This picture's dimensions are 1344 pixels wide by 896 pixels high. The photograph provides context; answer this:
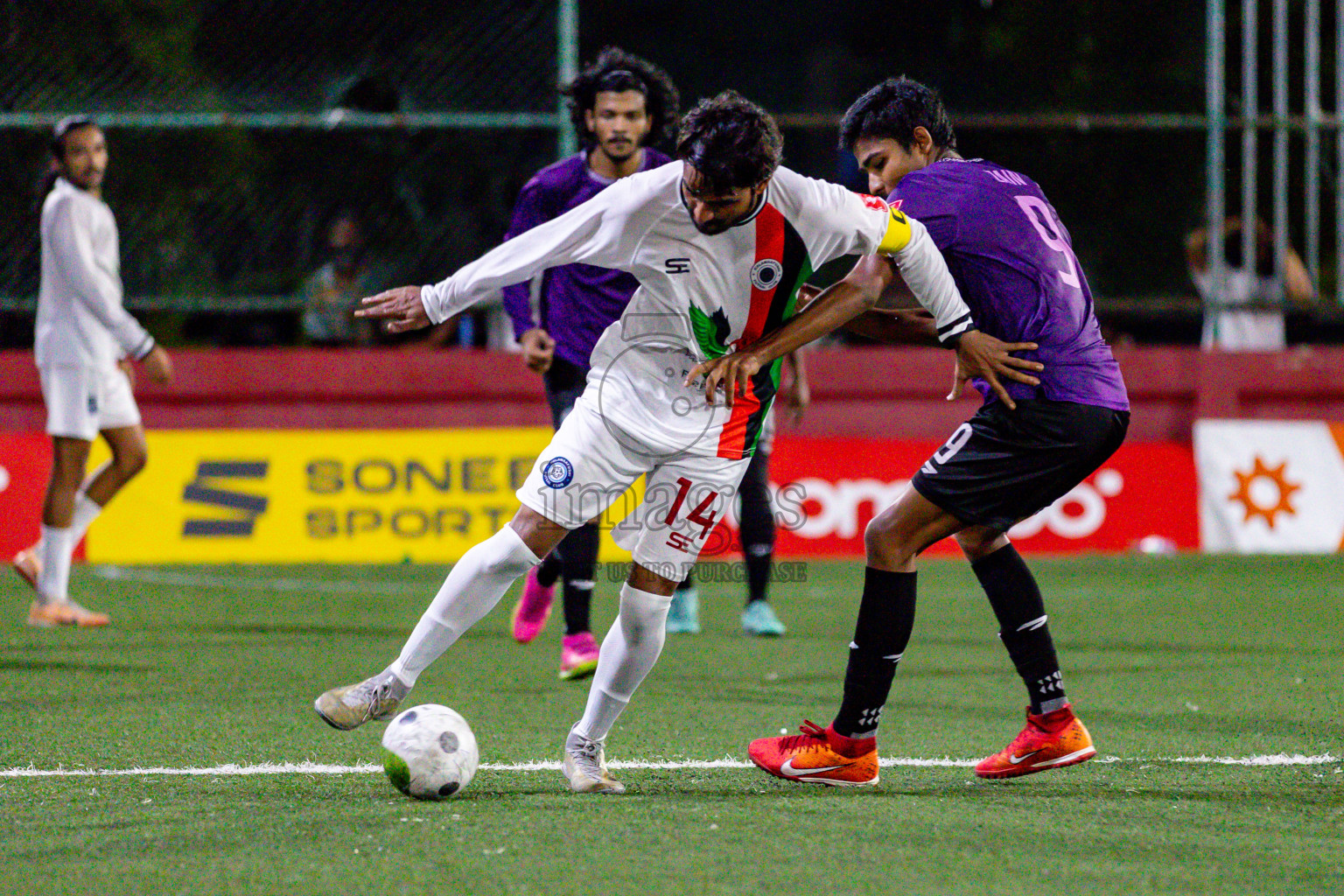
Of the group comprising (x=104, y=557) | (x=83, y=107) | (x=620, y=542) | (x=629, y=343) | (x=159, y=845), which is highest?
(x=83, y=107)

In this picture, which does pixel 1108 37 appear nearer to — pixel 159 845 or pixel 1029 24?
pixel 1029 24

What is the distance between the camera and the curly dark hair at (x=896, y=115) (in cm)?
468

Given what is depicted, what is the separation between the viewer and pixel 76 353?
26.8 ft

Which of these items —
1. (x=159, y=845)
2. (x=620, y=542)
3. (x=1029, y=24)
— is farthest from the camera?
(x=1029, y=24)

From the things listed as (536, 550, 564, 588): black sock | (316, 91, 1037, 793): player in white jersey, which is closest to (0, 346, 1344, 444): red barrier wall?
(536, 550, 564, 588): black sock

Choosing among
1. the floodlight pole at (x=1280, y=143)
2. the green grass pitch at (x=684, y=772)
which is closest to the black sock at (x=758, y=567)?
the green grass pitch at (x=684, y=772)

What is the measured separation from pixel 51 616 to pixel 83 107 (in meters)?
5.26

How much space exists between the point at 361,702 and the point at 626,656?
67 centimetres

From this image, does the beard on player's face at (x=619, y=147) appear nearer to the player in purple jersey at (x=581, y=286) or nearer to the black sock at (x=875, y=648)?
the player in purple jersey at (x=581, y=286)

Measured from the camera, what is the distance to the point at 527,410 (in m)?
12.1

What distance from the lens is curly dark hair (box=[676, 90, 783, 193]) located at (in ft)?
13.3

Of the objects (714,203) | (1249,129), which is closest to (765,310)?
(714,203)

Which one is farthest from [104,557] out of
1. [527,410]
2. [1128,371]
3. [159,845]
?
[159,845]

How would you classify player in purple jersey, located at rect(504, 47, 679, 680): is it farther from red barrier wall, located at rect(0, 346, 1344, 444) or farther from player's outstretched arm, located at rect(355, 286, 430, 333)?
red barrier wall, located at rect(0, 346, 1344, 444)
